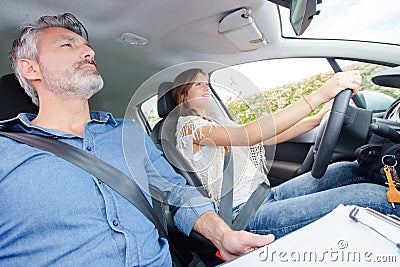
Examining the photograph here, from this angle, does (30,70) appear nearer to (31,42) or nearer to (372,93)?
(31,42)

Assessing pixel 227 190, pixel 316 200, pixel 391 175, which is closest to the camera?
pixel 391 175

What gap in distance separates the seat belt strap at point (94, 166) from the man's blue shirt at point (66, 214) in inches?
0.6

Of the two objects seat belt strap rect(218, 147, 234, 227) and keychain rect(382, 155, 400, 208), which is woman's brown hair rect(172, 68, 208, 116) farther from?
keychain rect(382, 155, 400, 208)

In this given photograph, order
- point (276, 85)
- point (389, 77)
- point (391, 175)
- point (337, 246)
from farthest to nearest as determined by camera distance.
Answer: point (276, 85)
point (389, 77)
point (391, 175)
point (337, 246)

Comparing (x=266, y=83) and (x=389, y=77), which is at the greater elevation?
(x=389, y=77)

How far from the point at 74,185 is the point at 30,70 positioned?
1.96ft

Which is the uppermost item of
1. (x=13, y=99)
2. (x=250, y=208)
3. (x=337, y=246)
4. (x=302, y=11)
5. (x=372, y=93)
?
(x=302, y=11)

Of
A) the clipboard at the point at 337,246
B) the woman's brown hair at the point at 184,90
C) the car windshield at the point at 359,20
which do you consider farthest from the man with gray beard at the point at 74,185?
the car windshield at the point at 359,20

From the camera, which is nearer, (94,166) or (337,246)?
(337,246)

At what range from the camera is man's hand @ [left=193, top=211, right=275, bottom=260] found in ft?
2.89

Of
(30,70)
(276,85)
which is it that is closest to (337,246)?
(30,70)

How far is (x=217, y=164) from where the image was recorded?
4.47 feet

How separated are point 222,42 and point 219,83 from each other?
606 mm

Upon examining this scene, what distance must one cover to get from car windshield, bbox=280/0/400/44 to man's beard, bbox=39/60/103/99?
0.89 meters
